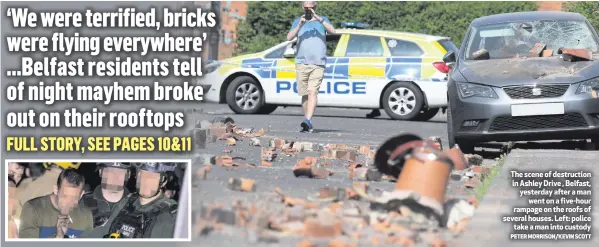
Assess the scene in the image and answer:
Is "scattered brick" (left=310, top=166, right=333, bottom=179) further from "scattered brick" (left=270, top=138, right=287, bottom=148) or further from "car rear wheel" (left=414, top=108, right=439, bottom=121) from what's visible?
"car rear wheel" (left=414, top=108, right=439, bottom=121)

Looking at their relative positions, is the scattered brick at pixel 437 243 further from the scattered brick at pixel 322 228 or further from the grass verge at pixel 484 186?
the grass verge at pixel 484 186

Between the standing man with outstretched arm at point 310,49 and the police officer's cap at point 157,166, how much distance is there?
21.5 feet

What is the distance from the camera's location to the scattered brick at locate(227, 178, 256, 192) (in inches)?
294

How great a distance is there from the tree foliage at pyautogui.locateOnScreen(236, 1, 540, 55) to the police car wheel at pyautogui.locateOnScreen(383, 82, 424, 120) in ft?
19.0

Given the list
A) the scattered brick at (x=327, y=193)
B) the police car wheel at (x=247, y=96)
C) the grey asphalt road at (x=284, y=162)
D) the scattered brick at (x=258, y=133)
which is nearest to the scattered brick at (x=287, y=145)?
the grey asphalt road at (x=284, y=162)

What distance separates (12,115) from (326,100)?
9058mm

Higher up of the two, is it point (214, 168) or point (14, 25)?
point (14, 25)

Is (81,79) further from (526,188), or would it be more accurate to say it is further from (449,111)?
(449,111)

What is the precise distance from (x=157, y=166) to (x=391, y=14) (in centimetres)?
1603

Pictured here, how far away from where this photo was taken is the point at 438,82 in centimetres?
1622

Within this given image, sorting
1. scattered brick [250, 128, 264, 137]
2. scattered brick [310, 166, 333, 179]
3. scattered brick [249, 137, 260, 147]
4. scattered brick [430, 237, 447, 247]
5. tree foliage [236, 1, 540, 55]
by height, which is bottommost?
scattered brick [430, 237, 447, 247]

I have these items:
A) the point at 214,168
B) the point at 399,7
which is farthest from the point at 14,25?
the point at 399,7

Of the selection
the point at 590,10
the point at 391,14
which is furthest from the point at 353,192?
the point at 391,14

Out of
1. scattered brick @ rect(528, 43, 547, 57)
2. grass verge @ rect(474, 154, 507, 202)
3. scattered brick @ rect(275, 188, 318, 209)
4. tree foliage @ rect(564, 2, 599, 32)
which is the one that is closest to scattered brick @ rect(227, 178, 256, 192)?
scattered brick @ rect(275, 188, 318, 209)
